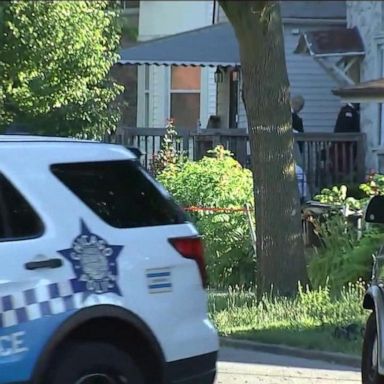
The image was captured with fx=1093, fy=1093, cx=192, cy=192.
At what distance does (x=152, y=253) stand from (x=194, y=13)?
22.3 metres

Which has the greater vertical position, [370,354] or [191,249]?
[191,249]

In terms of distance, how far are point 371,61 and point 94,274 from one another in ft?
49.6

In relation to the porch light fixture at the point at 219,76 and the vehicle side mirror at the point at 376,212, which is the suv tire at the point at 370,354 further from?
the porch light fixture at the point at 219,76

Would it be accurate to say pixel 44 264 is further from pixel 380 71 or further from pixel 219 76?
pixel 219 76

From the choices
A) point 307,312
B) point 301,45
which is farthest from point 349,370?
point 301,45

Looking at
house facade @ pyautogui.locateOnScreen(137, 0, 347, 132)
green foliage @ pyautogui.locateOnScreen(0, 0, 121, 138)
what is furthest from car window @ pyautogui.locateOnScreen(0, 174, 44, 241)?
house facade @ pyautogui.locateOnScreen(137, 0, 347, 132)

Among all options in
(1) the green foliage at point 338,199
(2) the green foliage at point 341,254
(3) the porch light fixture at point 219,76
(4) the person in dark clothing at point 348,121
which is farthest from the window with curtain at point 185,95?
(2) the green foliage at point 341,254

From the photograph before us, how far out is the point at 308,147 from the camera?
1894 centimetres

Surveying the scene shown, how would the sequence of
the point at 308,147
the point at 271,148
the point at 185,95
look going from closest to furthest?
the point at 271,148 → the point at 308,147 → the point at 185,95

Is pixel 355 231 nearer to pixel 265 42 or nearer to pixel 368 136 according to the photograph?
pixel 265 42

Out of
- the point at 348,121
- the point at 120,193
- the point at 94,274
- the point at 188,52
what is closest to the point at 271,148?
the point at 120,193

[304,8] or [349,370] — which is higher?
[304,8]

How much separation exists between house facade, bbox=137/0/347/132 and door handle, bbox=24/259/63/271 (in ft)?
→ 54.9

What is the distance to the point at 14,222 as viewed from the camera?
19.6ft
